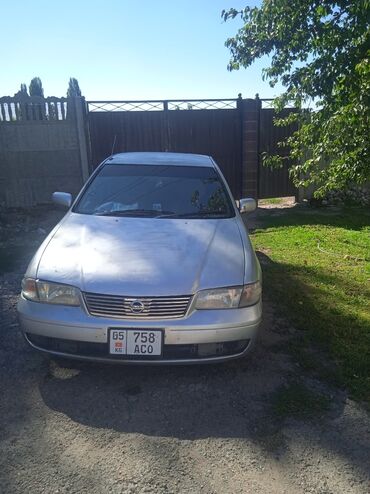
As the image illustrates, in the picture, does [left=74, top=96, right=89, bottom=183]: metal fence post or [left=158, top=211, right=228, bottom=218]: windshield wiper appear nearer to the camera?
[left=158, top=211, right=228, bottom=218]: windshield wiper

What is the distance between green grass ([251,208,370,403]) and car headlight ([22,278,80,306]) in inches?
68.0

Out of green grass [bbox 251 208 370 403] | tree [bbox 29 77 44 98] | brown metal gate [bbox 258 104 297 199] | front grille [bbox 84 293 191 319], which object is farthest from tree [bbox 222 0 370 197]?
tree [bbox 29 77 44 98]

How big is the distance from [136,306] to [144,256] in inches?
17.1

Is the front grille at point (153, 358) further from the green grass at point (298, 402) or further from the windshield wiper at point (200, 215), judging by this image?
the windshield wiper at point (200, 215)

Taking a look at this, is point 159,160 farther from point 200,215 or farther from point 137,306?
point 137,306

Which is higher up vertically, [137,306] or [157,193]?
[157,193]

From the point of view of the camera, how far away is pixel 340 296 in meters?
4.29

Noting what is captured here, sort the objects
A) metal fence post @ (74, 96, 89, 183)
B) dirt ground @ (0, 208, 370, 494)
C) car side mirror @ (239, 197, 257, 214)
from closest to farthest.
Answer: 1. dirt ground @ (0, 208, 370, 494)
2. car side mirror @ (239, 197, 257, 214)
3. metal fence post @ (74, 96, 89, 183)

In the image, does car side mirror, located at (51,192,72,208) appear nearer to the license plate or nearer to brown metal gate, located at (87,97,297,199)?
the license plate

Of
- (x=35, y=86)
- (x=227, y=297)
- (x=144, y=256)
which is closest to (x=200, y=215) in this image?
(x=144, y=256)

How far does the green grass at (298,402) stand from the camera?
96.6 inches

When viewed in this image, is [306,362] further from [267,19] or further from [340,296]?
[267,19]

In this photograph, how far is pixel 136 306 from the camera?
250 centimetres

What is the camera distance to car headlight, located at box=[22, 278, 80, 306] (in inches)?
102
